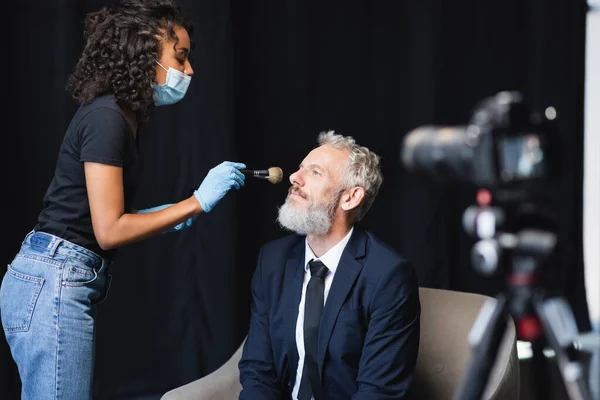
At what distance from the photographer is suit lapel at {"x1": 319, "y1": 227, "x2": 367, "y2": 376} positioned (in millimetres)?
1841

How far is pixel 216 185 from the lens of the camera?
1872mm

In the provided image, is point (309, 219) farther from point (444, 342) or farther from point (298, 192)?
point (444, 342)

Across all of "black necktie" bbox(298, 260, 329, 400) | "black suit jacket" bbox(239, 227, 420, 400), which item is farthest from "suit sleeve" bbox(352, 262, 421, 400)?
"black necktie" bbox(298, 260, 329, 400)

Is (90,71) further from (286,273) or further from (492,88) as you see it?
(492,88)

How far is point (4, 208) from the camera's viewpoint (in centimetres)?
254

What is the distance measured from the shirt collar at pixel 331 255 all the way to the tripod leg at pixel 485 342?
78 centimetres

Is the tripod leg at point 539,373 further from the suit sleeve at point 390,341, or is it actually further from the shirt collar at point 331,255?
the shirt collar at point 331,255

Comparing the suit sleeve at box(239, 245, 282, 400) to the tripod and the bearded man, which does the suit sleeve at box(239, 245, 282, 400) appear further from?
the tripod

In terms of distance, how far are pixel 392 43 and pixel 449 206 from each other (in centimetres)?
71

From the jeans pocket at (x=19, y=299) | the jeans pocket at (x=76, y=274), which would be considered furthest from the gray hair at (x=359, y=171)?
the jeans pocket at (x=19, y=299)

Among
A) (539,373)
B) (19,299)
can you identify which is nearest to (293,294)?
(19,299)

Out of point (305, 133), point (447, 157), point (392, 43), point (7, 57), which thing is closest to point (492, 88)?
point (392, 43)

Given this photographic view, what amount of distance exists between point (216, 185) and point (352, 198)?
0.37 m

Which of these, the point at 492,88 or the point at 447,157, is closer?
the point at 447,157
